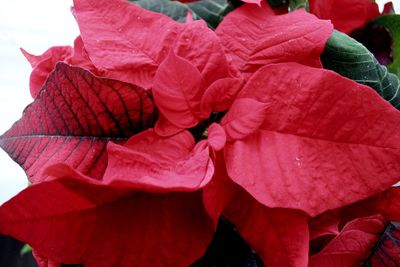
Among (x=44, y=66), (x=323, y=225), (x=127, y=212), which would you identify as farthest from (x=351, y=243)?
(x=44, y=66)

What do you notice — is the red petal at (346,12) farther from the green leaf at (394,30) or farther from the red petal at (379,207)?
the red petal at (379,207)

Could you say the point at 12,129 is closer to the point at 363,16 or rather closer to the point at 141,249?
the point at 141,249

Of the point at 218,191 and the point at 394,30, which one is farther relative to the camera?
the point at 394,30

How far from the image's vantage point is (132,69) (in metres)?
0.24

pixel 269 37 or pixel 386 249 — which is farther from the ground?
pixel 269 37

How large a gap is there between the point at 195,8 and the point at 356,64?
11 centimetres

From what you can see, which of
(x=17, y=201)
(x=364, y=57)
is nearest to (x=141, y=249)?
(x=17, y=201)

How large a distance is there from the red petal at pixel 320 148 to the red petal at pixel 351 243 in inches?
1.4

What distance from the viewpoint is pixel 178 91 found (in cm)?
22

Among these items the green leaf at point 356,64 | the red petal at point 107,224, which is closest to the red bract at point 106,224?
the red petal at point 107,224

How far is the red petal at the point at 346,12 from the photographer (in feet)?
1.00

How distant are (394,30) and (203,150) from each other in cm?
21

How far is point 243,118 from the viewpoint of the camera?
218mm

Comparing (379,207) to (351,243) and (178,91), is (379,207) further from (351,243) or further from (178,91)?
(178,91)
